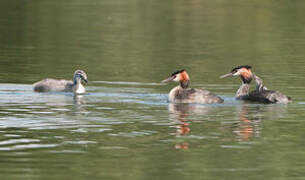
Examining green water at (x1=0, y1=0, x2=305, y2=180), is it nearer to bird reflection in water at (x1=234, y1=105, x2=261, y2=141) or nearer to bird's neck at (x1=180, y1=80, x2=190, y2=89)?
bird reflection in water at (x1=234, y1=105, x2=261, y2=141)

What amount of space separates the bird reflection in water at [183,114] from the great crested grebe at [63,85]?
306 centimetres

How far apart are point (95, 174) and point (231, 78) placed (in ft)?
47.6

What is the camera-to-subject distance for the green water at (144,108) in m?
14.7

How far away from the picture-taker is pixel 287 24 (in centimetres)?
5181

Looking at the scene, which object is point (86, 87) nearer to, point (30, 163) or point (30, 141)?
point (30, 141)

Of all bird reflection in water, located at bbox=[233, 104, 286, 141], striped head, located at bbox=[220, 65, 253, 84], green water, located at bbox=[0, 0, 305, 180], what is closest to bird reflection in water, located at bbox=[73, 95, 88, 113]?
green water, located at bbox=[0, 0, 305, 180]

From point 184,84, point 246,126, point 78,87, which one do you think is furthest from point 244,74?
point 246,126

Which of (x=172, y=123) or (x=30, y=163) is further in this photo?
Answer: (x=172, y=123)

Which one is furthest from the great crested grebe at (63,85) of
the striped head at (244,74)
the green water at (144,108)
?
the striped head at (244,74)

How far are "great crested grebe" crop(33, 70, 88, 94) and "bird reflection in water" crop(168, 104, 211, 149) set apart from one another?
10.0 ft

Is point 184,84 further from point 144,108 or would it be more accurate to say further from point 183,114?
point 183,114

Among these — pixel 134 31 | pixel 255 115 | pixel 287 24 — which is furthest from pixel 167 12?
pixel 255 115

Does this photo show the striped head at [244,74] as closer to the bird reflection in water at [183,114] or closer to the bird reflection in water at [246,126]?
the bird reflection in water at [183,114]

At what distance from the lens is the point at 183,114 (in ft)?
Answer: 66.3
